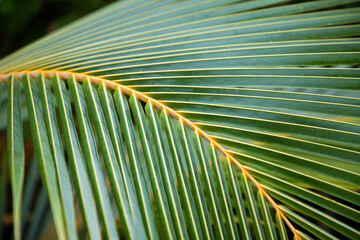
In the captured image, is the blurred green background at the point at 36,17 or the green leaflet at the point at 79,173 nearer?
the green leaflet at the point at 79,173

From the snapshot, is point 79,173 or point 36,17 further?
point 36,17

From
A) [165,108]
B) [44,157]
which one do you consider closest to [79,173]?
[44,157]

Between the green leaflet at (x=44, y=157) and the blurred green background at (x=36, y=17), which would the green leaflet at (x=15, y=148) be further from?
the blurred green background at (x=36, y=17)

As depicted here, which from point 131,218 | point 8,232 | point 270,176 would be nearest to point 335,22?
point 270,176

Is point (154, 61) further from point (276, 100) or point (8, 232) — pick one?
point (8, 232)

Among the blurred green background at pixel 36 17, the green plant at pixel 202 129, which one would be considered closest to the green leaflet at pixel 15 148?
the green plant at pixel 202 129

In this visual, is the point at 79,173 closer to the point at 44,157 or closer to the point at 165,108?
the point at 44,157

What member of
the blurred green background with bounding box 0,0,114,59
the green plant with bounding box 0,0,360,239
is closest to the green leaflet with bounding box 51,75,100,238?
the green plant with bounding box 0,0,360,239
